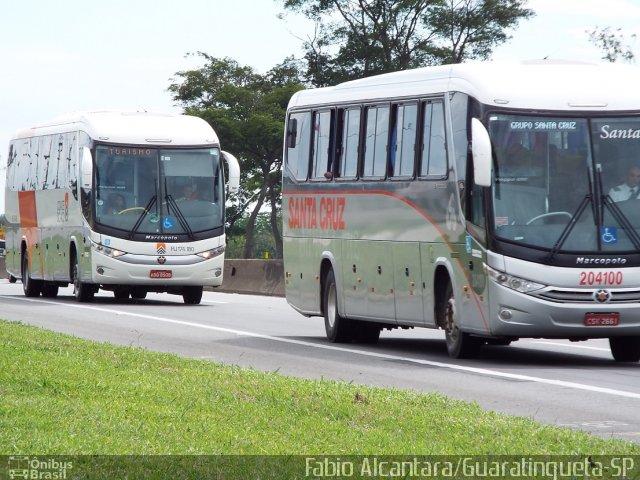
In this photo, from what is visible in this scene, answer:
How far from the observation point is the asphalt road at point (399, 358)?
44.4 feet

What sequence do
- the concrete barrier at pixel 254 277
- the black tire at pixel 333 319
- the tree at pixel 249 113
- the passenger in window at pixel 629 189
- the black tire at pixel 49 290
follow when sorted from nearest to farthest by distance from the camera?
1. the passenger in window at pixel 629 189
2. the black tire at pixel 333 319
3. the black tire at pixel 49 290
4. the concrete barrier at pixel 254 277
5. the tree at pixel 249 113

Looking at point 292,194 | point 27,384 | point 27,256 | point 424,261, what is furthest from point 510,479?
point 27,256

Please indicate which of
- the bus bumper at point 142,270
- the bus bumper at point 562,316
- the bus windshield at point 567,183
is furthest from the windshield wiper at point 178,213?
the bus bumper at point 562,316

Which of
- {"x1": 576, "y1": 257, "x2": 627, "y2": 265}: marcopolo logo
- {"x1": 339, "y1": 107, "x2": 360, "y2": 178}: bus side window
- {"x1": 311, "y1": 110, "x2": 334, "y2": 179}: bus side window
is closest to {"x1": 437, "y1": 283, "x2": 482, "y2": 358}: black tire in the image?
{"x1": 576, "y1": 257, "x2": 627, "y2": 265}: marcopolo logo

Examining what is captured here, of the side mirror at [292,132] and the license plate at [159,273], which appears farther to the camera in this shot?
the license plate at [159,273]

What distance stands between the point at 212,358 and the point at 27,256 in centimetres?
2147

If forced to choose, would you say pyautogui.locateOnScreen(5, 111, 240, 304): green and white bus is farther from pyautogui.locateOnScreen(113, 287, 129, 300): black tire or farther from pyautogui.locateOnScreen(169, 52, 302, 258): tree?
pyautogui.locateOnScreen(169, 52, 302, 258): tree

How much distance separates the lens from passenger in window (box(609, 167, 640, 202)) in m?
17.3

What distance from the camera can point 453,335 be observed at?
18.5 metres

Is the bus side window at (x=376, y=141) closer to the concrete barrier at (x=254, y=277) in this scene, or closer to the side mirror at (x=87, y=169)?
the side mirror at (x=87, y=169)

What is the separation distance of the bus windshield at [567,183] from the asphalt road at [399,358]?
4.58 ft

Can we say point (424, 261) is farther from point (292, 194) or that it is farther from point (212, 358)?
point (292, 194)

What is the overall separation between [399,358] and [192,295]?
15.4 metres

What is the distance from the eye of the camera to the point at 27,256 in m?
39.2
